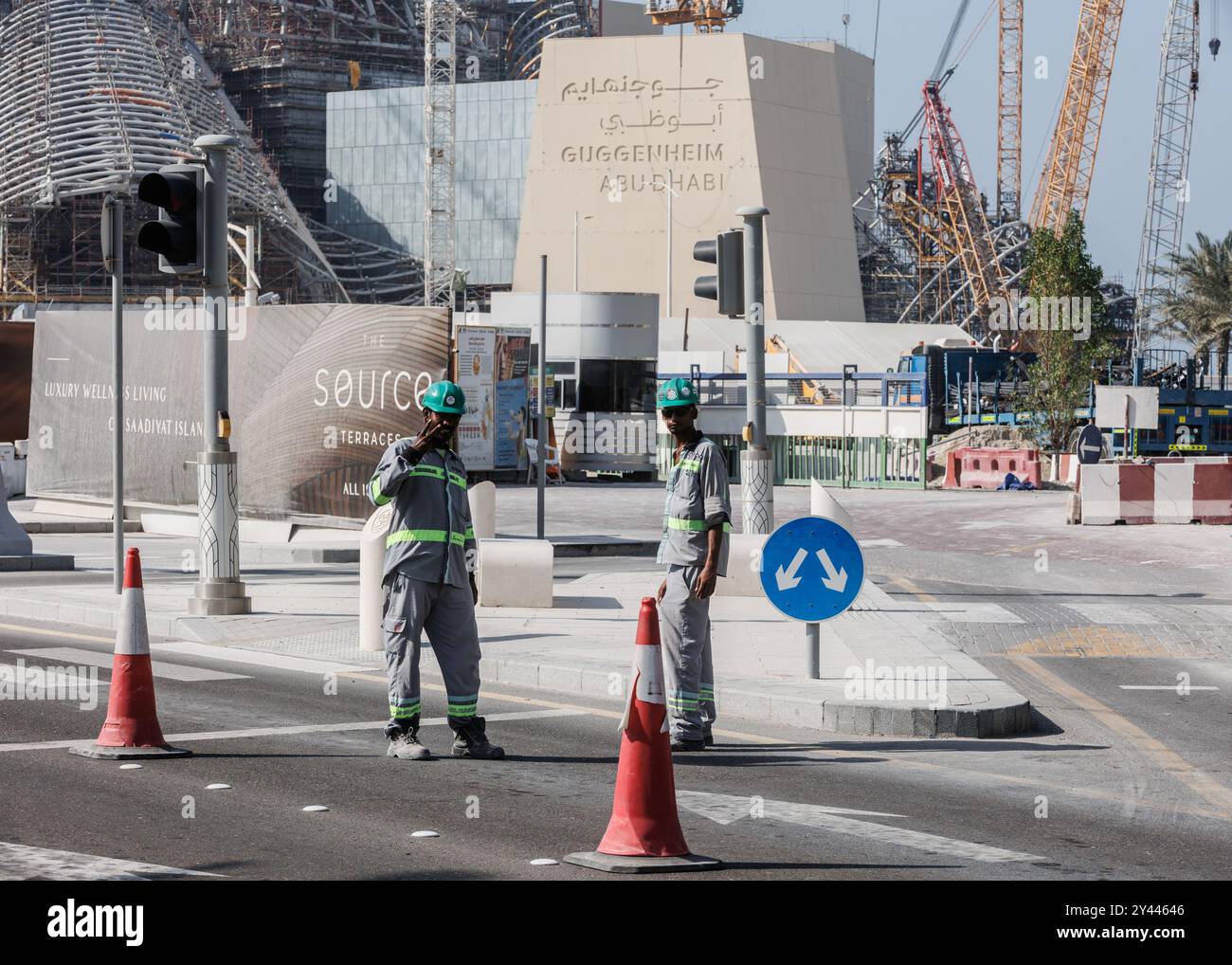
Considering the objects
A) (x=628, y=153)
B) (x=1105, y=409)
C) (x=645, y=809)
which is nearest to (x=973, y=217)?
(x=628, y=153)

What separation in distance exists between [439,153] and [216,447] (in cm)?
8968

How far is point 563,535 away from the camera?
24.3 meters

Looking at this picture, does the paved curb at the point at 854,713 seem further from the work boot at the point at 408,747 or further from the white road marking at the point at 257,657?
the work boot at the point at 408,747

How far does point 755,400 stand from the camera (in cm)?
1605

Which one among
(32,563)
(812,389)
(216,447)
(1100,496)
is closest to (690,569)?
(216,447)

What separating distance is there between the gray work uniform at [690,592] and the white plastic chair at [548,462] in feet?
95.2

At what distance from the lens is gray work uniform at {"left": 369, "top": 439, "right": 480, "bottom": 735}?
8.80 m

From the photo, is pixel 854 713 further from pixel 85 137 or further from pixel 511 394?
pixel 85 137

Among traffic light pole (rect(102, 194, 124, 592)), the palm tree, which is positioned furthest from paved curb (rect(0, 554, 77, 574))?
the palm tree

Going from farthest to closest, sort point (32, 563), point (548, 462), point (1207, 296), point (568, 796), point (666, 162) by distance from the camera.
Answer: point (666, 162)
point (1207, 296)
point (548, 462)
point (32, 563)
point (568, 796)

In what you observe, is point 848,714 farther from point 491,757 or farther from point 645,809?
point 645,809

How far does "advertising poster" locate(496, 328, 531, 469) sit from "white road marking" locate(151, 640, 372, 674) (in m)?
23.3

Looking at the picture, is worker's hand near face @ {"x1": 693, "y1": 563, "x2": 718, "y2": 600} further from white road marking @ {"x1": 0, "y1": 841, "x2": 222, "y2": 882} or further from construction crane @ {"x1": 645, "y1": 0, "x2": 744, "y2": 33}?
construction crane @ {"x1": 645, "y1": 0, "x2": 744, "y2": 33}
